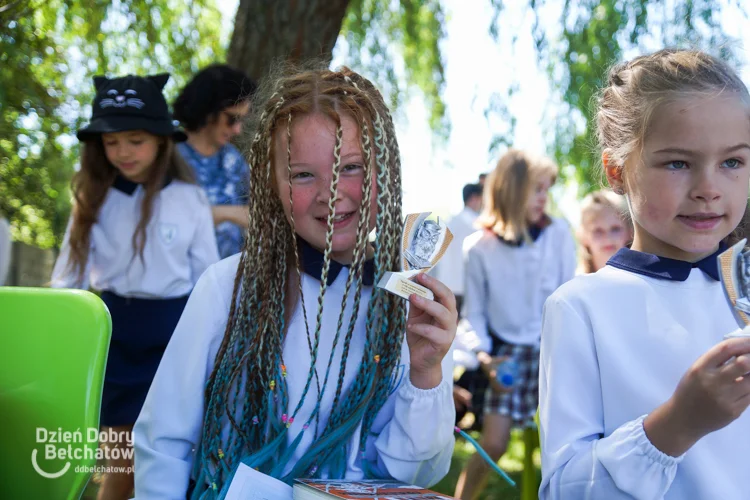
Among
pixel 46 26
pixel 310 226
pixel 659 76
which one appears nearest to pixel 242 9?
pixel 46 26

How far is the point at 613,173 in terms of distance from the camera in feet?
5.29

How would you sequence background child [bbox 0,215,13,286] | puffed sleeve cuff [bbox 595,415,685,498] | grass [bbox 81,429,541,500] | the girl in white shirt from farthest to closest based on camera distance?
grass [bbox 81,429,541,500] < background child [bbox 0,215,13,286] < the girl in white shirt < puffed sleeve cuff [bbox 595,415,685,498]

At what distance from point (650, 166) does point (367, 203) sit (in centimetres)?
57

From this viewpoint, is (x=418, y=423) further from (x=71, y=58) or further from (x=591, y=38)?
(x=71, y=58)

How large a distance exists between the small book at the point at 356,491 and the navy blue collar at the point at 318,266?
462mm

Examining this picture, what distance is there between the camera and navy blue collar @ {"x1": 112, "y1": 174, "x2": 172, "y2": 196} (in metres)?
3.27

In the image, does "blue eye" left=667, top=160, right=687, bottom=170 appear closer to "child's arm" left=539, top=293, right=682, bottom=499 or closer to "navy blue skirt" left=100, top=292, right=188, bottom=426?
"child's arm" left=539, top=293, right=682, bottom=499

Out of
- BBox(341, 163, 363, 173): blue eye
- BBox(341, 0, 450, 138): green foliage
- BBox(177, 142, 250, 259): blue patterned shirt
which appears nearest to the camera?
BBox(341, 163, 363, 173): blue eye

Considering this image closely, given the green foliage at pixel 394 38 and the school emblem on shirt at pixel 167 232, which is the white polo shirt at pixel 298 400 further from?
the green foliage at pixel 394 38

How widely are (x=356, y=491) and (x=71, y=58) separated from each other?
547 centimetres

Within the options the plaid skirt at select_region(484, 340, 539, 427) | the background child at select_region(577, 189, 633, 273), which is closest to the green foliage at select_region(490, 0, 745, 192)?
the background child at select_region(577, 189, 633, 273)

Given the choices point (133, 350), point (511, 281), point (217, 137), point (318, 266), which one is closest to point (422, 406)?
point (318, 266)

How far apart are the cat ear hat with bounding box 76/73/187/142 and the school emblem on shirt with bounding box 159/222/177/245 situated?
1.21ft

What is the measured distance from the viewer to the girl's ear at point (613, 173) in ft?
5.22
